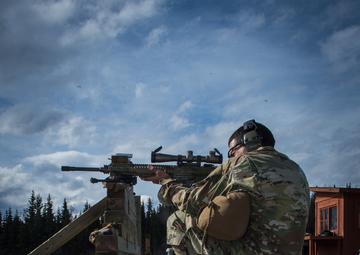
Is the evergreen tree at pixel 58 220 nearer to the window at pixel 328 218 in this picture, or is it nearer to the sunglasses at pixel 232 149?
the window at pixel 328 218

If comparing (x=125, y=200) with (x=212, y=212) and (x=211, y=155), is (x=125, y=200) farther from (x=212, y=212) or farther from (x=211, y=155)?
(x=212, y=212)

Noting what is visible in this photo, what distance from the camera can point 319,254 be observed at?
25422 millimetres

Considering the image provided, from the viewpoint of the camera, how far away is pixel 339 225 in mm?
24516

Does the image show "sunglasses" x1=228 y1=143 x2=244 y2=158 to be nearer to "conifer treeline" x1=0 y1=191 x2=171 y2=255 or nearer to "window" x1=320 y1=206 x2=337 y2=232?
"window" x1=320 y1=206 x2=337 y2=232

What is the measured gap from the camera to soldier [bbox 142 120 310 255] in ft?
9.97

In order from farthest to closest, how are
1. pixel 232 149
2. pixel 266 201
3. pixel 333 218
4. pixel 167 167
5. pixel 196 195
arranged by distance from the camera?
pixel 333 218 < pixel 167 167 < pixel 232 149 < pixel 196 195 < pixel 266 201

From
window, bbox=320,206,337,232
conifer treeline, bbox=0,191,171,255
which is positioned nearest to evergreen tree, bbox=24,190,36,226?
conifer treeline, bbox=0,191,171,255

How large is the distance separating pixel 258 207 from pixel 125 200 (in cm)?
240

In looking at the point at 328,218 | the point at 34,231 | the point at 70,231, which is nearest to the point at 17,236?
the point at 34,231

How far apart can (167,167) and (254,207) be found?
2632 millimetres

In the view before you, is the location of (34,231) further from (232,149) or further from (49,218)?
(232,149)

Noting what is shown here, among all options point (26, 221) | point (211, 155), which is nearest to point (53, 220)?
point (26, 221)

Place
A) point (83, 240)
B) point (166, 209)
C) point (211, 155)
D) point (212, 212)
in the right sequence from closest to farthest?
point (212, 212), point (166, 209), point (211, 155), point (83, 240)

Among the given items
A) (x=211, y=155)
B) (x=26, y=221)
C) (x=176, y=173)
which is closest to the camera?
(x=176, y=173)
